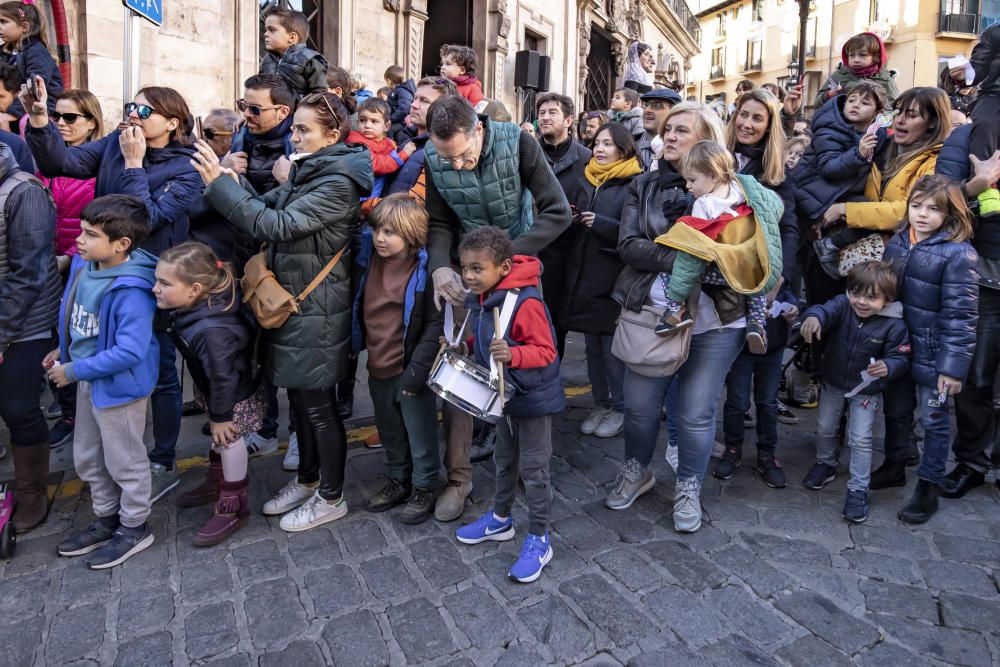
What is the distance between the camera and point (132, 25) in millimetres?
4289

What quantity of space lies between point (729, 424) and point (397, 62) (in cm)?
1059

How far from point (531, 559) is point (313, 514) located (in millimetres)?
1095

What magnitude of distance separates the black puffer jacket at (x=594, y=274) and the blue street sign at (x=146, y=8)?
276 cm

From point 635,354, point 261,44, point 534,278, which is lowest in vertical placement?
point 635,354

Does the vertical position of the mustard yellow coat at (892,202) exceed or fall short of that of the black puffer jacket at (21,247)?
it exceeds it

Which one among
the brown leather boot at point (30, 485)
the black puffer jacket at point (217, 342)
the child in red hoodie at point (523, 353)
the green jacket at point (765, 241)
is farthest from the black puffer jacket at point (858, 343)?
the brown leather boot at point (30, 485)

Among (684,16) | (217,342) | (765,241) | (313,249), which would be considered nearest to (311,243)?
(313,249)

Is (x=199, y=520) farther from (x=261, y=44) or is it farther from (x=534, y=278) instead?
(x=261, y=44)

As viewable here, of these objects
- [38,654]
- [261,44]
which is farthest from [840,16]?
[38,654]

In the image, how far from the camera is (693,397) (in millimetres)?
3572

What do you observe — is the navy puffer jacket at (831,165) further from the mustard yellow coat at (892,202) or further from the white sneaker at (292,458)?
the white sneaker at (292,458)

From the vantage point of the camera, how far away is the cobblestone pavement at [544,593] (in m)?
2.62

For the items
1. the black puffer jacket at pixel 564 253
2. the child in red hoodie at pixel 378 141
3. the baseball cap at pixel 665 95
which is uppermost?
the baseball cap at pixel 665 95

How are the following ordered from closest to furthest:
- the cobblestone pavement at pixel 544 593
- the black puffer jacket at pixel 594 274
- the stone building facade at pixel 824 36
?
the cobblestone pavement at pixel 544 593
the black puffer jacket at pixel 594 274
the stone building facade at pixel 824 36
